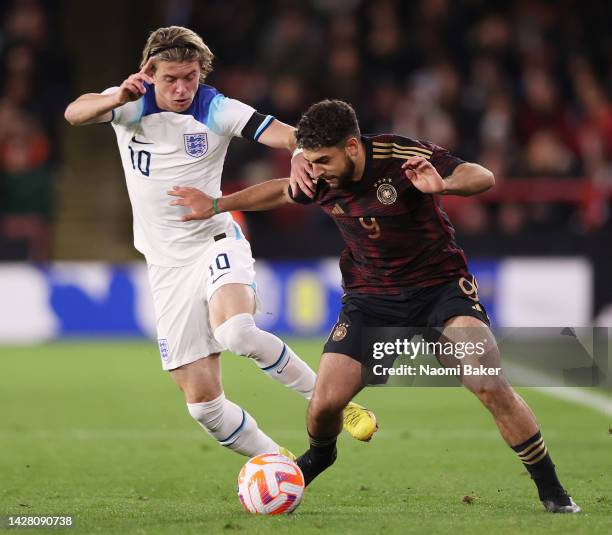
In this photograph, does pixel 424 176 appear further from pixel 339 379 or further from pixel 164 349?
pixel 164 349

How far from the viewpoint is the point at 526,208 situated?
50.8 ft

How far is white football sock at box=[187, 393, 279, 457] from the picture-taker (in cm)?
630

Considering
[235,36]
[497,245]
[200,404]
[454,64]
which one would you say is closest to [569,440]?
[200,404]

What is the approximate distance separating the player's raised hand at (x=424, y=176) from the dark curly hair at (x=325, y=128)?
291 millimetres

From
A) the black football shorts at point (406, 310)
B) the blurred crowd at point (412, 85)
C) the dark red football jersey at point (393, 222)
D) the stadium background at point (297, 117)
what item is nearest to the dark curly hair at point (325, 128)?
the dark red football jersey at point (393, 222)

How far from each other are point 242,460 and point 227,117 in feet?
7.39

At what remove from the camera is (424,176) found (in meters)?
5.31

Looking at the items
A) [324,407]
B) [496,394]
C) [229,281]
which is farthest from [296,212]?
[496,394]

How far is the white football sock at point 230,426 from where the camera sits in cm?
630

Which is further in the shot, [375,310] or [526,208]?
[526,208]

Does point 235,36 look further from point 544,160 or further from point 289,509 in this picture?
point 289,509

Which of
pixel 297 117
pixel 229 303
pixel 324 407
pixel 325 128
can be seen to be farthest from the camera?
pixel 297 117

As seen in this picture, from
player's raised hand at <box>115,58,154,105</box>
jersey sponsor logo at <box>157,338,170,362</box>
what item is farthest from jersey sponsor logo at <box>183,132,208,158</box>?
jersey sponsor logo at <box>157,338,170,362</box>

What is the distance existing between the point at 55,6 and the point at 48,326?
18.7ft
